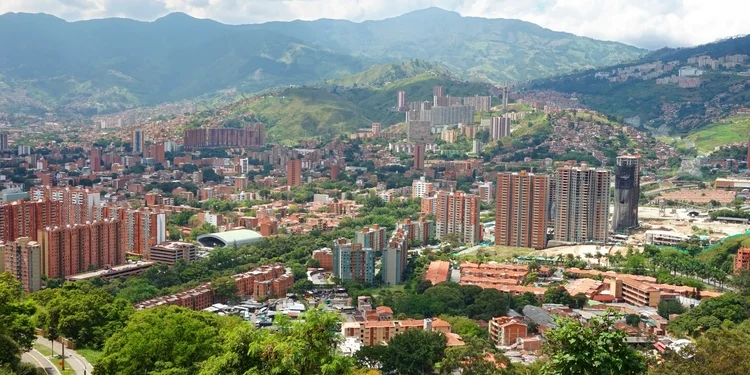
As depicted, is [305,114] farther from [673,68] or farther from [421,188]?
[673,68]

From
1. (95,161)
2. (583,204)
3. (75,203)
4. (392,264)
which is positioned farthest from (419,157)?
(392,264)

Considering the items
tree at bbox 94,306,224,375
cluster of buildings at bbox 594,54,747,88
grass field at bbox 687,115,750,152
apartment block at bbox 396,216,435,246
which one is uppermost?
cluster of buildings at bbox 594,54,747,88

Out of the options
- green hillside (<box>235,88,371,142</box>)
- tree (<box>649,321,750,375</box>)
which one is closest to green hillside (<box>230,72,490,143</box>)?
green hillside (<box>235,88,371,142</box>)

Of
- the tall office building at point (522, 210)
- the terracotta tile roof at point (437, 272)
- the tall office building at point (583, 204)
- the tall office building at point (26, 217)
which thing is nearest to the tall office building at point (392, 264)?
the terracotta tile roof at point (437, 272)

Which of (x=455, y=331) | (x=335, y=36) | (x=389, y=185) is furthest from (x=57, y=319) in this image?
(x=335, y=36)

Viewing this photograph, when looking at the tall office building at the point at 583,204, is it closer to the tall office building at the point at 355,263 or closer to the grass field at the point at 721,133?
the tall office building at the point at 355,263

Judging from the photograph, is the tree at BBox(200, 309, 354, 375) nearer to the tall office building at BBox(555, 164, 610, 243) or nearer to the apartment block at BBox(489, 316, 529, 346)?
the apartment block at BBox(489, 316, 529, 346)
